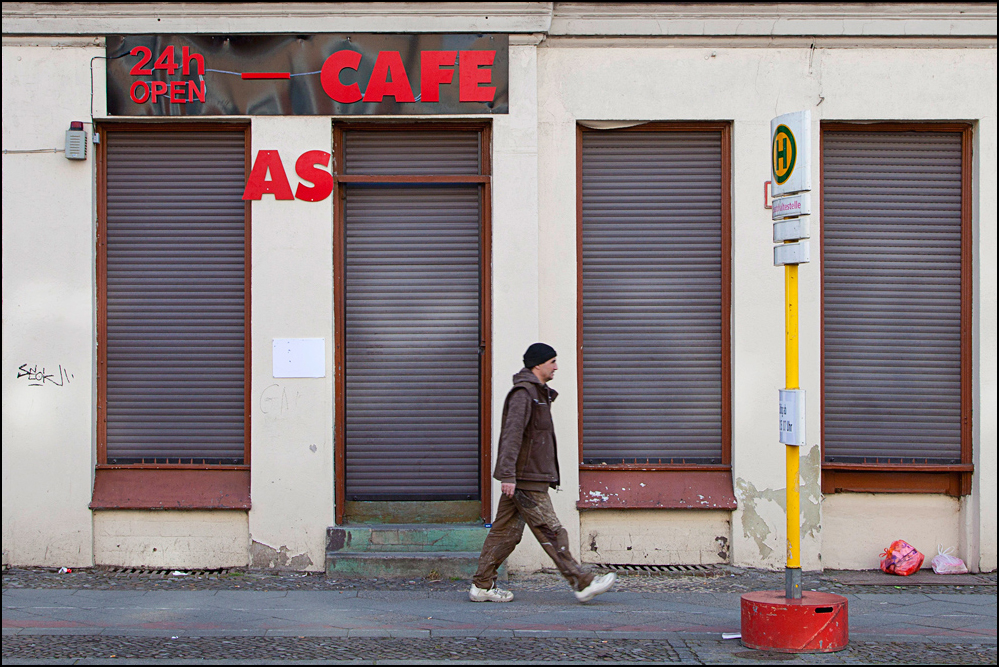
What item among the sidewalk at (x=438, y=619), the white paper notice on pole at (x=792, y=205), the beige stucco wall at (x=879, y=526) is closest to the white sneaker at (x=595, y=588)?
the sidewalk at (x=438, y=619)

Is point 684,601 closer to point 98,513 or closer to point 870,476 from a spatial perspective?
point 870,476

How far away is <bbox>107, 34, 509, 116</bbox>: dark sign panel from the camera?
8.09m

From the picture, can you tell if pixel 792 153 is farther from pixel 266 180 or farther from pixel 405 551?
pixel 405 551

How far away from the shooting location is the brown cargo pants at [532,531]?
22.7 feet

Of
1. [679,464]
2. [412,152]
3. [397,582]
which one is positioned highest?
[412,152]

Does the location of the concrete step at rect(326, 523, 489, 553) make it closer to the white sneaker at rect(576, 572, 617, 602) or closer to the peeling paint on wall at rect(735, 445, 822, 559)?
the white sneaker at rect(576, 572, 617, 602)

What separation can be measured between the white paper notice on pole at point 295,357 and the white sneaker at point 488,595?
2251 millimetres

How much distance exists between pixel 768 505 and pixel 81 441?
582 cm

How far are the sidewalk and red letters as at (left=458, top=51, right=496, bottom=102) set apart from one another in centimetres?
401

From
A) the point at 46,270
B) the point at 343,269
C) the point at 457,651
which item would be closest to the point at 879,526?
the point at 457,651

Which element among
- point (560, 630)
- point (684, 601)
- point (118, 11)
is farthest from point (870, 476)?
point (118, 11)

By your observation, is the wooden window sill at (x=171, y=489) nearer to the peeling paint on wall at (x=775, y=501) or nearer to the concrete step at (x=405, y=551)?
the concrete step at (x=405, y=551)

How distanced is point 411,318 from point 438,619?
2710 mm

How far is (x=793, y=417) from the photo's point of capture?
596cm
